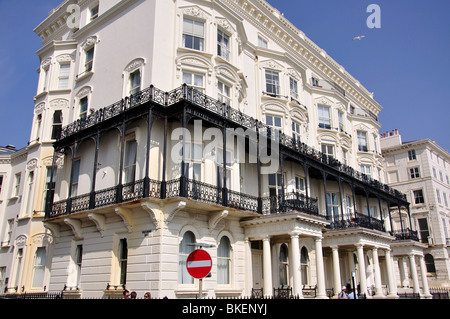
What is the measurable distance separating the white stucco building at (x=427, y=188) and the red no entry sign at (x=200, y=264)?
42892 millimetres

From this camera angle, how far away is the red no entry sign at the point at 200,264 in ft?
30.6

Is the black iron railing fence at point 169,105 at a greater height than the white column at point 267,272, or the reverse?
the black iron railing fence at point 169,105

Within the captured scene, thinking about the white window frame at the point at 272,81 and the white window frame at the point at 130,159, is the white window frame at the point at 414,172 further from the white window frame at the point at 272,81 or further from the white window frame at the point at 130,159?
the white window frame at the point at 130,159

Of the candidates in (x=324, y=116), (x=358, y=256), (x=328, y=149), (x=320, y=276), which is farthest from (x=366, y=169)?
(x=320, y=276)

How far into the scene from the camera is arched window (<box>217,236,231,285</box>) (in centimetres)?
1894

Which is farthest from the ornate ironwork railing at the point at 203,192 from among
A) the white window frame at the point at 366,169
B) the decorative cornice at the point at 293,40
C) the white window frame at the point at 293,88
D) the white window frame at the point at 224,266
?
the white window frame at the point at 366,169

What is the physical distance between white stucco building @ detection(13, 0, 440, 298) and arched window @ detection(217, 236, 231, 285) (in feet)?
0.33

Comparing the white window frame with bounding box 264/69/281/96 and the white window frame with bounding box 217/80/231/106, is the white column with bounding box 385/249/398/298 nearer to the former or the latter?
the white window frame with bounding box 264/69/281/96

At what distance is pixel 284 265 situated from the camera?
23453 mm

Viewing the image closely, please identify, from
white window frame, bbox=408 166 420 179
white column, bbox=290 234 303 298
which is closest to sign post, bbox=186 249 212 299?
white column, bbox=290 234 303 298
